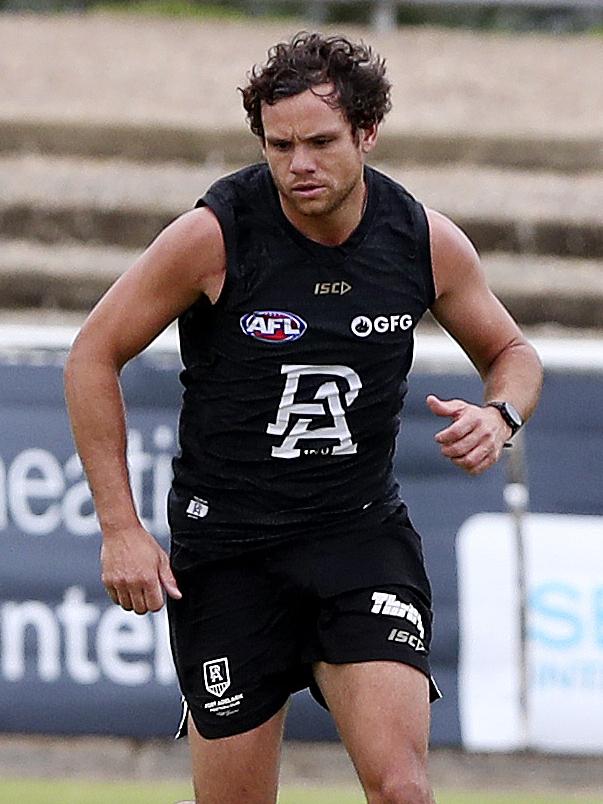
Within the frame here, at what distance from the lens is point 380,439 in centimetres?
472

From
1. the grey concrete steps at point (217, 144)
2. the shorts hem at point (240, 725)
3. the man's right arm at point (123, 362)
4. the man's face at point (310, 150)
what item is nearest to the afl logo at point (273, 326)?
the man's right arm at point (123, 362)

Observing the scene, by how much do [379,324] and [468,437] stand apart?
0.40 m

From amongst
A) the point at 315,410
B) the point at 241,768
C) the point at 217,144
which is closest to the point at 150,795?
the point at 241,768

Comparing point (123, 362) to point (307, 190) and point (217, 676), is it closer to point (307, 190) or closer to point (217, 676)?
point (307, 190)

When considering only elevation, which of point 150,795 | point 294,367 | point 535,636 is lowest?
point 150,795

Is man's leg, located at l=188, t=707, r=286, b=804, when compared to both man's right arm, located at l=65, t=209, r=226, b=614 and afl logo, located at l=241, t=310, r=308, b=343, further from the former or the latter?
afl logo, located at l=241, t=310, r=308, b=343

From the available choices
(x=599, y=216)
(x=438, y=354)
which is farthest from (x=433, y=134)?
(x=438, y=354)

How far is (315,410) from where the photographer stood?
4578 millimetres

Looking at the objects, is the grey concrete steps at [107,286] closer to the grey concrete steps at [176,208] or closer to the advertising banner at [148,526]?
the grey concrete steps at [176,208]

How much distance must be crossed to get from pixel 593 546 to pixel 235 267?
3301mm

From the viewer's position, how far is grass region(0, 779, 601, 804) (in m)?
6.95

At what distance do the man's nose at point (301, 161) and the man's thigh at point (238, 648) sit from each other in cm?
102

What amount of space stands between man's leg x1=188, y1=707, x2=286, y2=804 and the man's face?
1338mm

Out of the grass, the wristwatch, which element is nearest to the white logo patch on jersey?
the wristwatch
